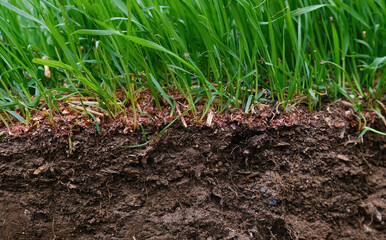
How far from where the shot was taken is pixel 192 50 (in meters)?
1.24

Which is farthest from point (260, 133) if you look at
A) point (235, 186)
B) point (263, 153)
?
point (235, 186)

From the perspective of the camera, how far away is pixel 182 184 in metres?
1.17

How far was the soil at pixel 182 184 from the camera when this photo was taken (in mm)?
1138

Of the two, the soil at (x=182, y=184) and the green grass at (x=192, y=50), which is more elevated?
the green grass at (x=192, y=50)

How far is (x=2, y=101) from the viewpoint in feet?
4.04

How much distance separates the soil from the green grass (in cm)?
13

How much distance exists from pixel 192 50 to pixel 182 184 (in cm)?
54

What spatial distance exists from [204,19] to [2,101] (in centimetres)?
88

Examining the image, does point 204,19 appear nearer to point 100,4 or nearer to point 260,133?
point 100,4

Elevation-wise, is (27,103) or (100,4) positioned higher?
(100,4)

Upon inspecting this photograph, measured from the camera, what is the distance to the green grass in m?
1.13

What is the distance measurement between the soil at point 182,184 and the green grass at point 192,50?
0.44 ft

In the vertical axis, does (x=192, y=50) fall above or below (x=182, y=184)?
above

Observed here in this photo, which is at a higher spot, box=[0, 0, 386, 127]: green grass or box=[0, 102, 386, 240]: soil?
box=[0, 0, 386, 127]: green grass
